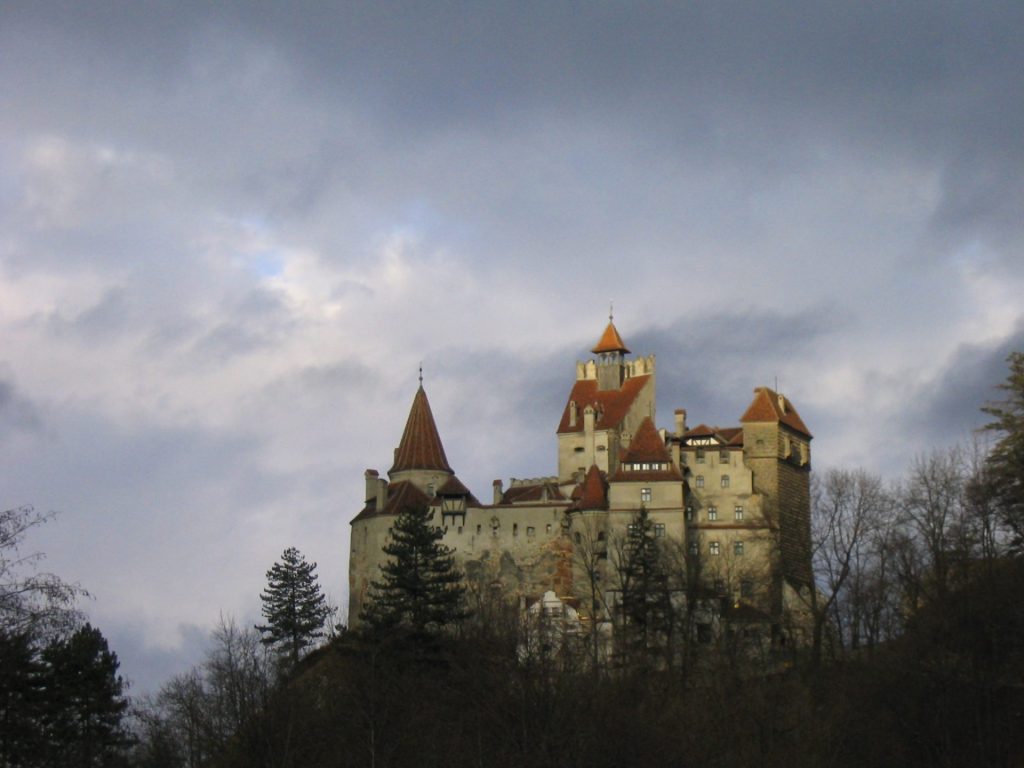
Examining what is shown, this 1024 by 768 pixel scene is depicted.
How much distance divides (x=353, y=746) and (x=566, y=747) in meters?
8.66

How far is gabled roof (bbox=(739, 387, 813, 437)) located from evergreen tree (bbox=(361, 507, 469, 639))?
83.9ft

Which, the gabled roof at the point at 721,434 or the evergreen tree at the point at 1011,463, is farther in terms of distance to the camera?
the gabled roof at the point at 721,434

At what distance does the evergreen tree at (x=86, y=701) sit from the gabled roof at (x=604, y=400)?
41.8 meters

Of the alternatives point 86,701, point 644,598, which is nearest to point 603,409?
point 644,598

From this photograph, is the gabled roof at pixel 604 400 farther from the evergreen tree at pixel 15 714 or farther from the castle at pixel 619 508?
the evergreen tree at pixel 15 714

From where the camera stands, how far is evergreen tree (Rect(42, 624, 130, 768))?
52.6 m

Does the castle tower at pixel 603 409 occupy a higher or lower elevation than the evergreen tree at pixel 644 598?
higher

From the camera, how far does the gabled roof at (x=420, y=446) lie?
323ft

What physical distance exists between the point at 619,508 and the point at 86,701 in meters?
38.1

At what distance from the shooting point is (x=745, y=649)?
7431 centimetres

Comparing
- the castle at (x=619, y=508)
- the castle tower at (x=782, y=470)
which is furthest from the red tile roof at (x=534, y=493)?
the castle tower at (x=782, y=470)

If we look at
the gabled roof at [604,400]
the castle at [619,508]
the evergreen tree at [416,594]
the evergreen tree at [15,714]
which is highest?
the gabled roof at [604,400]

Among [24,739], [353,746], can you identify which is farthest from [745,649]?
[24,739]

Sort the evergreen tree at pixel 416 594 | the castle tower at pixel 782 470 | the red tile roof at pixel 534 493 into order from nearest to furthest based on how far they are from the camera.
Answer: the evergreen tree at pixel 416 594 → the castle tower at pixel 782 470 → the red tile roof at pixel 534 493
